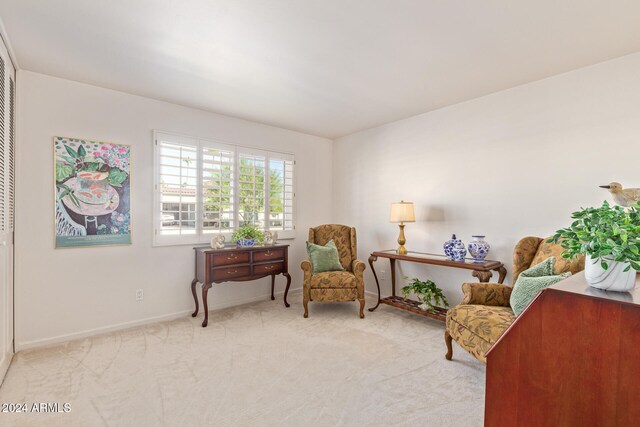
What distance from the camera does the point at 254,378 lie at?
2.32 meters

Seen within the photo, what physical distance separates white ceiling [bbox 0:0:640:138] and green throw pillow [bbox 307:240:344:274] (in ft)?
6.11

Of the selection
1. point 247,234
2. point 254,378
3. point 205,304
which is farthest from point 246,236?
point 254,378

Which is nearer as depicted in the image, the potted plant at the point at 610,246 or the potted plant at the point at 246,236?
the potted plant at the point at 610,246

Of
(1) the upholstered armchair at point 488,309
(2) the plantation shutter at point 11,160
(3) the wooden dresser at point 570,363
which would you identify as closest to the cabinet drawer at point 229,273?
(2) the plantation shutter at point 11,160

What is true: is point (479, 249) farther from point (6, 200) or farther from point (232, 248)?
point (6, 200)

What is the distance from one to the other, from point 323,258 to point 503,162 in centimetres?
233

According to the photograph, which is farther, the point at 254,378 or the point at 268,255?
the point at 268,255

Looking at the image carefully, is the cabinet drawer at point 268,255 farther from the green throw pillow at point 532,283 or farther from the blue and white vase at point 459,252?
the green throw pillow at point 532,283

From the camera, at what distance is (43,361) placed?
100 inches

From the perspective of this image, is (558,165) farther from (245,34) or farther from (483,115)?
(245,34)

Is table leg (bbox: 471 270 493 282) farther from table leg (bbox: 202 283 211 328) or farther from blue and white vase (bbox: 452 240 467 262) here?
table leg (bbox: 202 283 211 328)

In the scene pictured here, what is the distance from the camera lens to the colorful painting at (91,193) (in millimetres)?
2969

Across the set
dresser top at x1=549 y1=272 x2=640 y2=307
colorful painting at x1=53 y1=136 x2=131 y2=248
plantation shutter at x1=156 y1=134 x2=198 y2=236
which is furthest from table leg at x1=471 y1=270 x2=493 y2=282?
colorful painting at x1=53 y1=136 x2=131 y2=248

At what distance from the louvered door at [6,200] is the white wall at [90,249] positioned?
162mm
